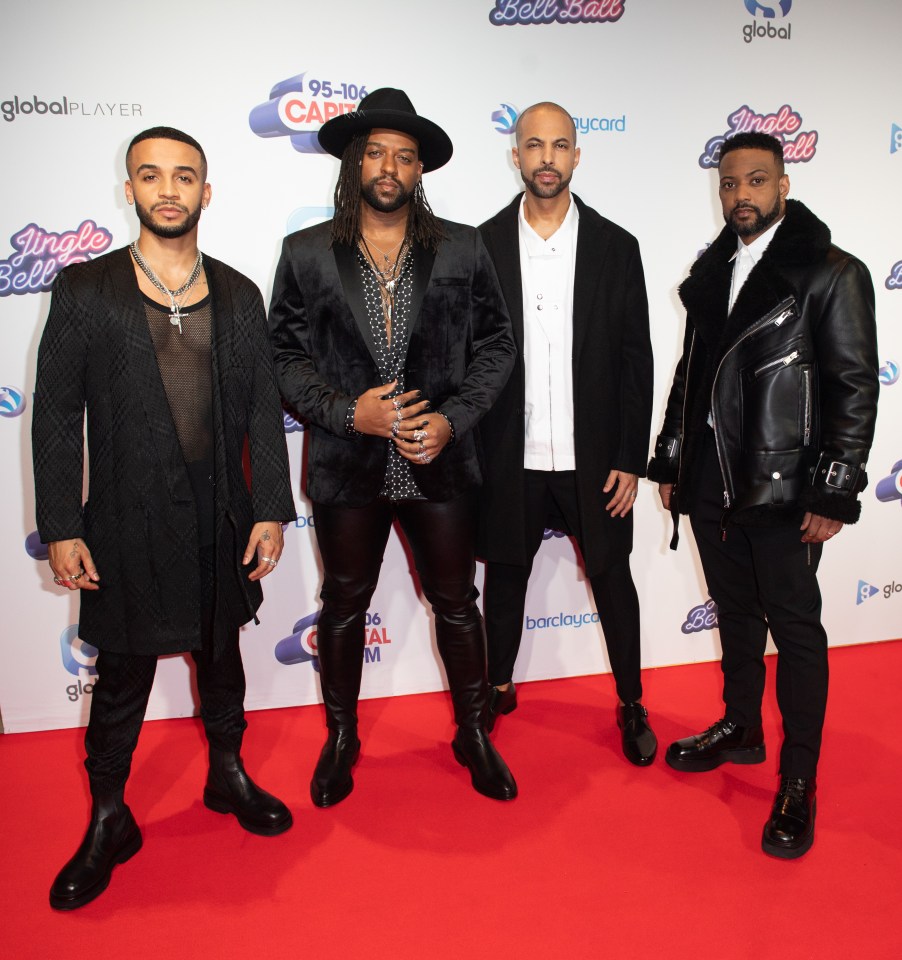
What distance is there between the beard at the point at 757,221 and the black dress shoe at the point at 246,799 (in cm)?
225

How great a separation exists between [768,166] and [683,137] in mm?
1052

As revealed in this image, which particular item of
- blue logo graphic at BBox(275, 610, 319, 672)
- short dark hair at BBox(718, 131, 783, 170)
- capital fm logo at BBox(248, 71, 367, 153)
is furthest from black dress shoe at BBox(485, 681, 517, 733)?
capital fm logo at BBox(248, 71, 367, 153)

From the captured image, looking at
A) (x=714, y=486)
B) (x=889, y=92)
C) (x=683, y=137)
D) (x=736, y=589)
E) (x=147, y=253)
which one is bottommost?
(x=736, y=589)

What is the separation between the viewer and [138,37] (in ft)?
9.41

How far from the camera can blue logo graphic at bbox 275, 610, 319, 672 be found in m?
3.39

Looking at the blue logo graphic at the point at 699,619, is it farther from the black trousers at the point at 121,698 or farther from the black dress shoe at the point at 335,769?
the black trousers at the point at 121,698

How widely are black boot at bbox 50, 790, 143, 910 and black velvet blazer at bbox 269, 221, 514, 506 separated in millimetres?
1095

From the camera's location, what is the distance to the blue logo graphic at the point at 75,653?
3.26 m

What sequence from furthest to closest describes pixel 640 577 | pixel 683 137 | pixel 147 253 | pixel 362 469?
1. pixel 640 577
2. pixel 683 137
3. pixel 362 469
4. pixel 147 253

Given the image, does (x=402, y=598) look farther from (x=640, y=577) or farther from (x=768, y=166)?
(x=768, y=166)

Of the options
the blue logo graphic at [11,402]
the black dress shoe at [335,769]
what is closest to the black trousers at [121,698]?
the black dress shoe at [335,769]

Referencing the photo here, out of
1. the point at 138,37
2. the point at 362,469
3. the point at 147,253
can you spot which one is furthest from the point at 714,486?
the point at 138,37

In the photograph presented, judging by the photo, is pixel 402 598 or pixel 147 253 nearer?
pixel 147 253

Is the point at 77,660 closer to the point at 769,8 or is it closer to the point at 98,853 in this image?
the point at 98,853
